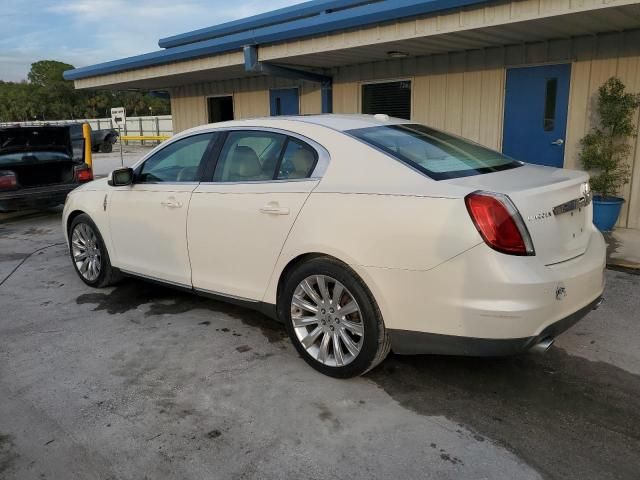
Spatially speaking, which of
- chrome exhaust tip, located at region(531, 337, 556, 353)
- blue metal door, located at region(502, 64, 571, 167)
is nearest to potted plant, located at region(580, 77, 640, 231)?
blue metal door, located at region(502, 64, 571, 167)

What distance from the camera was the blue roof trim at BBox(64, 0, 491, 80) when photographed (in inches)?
262

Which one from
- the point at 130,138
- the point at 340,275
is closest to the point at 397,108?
the point at 340,275

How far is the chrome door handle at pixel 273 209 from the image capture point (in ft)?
11.4

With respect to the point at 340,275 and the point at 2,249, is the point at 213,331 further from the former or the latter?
the point at 2,249

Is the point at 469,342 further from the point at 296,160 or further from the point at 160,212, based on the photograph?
the point at 160,212

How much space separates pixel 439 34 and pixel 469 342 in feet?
16.4

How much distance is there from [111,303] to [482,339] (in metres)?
3.41

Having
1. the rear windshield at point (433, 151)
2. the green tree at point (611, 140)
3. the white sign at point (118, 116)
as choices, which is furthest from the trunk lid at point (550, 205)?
the white sign at point (118, 116)

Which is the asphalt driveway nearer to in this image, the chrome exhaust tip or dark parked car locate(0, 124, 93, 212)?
the chrome exhaust tip

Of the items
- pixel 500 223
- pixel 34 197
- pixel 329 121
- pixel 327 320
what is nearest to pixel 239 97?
pixel 34 197

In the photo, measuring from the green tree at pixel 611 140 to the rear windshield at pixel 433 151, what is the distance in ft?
13.0

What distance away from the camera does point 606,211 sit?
23.0ft

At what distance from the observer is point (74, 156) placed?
9719 millimetres

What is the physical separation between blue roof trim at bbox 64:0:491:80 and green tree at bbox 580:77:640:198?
2214 millimetres
